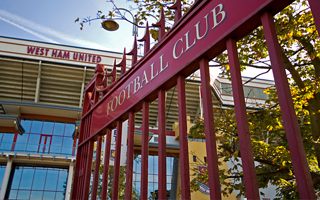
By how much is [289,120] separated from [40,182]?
18250 mm

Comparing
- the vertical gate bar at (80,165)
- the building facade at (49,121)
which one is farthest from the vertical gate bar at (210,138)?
the building facade at (49,121)

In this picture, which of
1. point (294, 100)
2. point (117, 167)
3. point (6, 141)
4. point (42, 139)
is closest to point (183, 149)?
point (117, 167)

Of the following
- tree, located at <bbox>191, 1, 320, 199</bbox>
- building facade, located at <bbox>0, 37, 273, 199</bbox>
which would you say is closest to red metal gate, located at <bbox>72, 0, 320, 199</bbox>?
tree, located at <bbox>191, 1, 320, 199</bbox>

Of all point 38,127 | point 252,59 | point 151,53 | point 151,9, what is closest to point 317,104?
point 252,59

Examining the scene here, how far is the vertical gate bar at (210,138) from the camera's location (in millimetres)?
973

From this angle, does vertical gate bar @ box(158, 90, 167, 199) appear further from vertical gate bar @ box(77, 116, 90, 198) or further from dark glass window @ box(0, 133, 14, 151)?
dark glass window @ box(0, 133, 14, 151)

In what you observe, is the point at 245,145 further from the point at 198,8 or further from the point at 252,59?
the point at 252,59

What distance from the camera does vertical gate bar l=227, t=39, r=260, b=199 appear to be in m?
0.86

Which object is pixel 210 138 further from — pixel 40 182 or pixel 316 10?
pixel 40 182

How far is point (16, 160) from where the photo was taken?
52.6ft

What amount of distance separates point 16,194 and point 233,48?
18160 mm

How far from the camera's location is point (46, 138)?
56.6 ft

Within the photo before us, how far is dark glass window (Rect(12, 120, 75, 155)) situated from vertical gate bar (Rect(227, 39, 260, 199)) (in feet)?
54.5

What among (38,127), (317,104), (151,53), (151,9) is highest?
(38,127)
